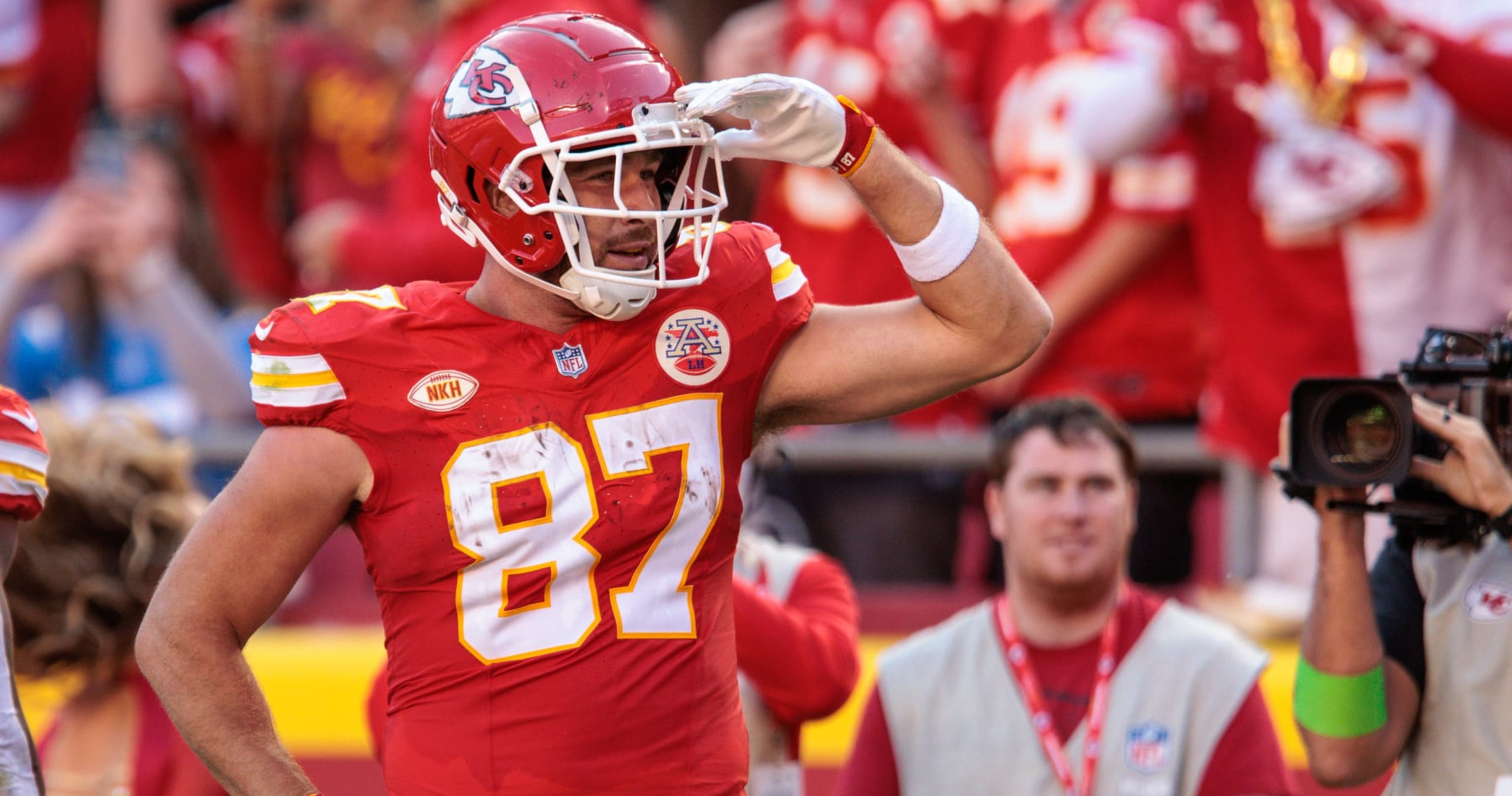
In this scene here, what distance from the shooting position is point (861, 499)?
17.1ft

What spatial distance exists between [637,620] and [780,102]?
648 millimetres

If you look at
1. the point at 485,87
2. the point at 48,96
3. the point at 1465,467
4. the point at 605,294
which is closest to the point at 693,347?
the point at 605,294

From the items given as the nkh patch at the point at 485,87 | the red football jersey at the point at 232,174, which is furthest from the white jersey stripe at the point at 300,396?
the red football jersey at the point at 232,174

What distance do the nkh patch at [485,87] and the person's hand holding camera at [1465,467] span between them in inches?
51.0

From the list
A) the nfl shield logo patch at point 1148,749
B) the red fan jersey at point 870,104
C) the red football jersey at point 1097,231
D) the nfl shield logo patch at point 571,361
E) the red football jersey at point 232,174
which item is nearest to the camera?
the nfl shield logo patch at point 571,361

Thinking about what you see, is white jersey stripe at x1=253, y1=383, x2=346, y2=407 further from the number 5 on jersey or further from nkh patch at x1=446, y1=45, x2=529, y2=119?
nkh patch at x1=446, y1=45, x2=529, y2=119

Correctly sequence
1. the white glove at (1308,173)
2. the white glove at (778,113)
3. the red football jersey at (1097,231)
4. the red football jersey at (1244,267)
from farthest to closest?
the red football jersey at (1097,231)
the red football jersey at (1244,267)
the white glove at (1308,173)
the white glove at (778,113)

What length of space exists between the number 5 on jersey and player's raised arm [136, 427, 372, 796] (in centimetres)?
16

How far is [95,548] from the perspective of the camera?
3334 mm

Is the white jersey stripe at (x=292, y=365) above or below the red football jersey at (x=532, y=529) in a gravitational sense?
above

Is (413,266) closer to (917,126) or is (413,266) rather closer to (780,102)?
→ (917,126)

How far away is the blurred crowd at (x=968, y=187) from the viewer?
4254 millimetres

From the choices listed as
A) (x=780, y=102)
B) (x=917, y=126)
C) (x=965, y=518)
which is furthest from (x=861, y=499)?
(x=780, y=102)

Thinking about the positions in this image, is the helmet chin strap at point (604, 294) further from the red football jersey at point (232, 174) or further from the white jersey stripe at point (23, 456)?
the red football jersey at point (232, 174)
